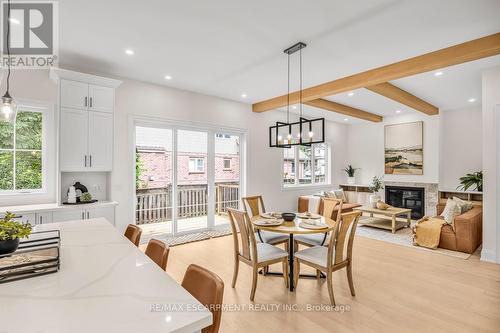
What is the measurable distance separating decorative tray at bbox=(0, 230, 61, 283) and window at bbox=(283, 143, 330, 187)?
586 cm

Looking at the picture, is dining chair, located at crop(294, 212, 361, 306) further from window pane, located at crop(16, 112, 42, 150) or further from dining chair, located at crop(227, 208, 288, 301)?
window pane, located at crop(16, 112, 42, 150)

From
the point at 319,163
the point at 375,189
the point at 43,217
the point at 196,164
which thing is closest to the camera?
the point at 43,217

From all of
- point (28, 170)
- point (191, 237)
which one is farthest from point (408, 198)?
point (28, 170)

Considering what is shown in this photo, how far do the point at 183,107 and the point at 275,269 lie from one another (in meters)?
3.48

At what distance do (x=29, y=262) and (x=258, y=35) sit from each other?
2.92 m

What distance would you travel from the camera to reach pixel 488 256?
3.95 metres

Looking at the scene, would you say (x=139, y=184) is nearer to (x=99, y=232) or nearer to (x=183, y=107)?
(x=183, y=107)

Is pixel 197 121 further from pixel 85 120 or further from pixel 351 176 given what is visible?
pixel 351 176

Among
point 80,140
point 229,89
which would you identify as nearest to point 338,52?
point 229,89

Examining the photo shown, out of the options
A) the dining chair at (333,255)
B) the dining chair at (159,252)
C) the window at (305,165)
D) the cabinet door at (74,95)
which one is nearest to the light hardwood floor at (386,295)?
the dining chair at (333,255)

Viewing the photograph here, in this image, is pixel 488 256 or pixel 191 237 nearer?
pixel 488 256

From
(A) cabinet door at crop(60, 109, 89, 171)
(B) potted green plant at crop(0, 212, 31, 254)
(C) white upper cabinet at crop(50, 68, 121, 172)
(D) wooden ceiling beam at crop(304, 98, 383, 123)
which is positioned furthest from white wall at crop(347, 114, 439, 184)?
(B) potted green plant at crop(0, 212, 31, 254)

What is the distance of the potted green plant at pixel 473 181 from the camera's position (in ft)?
19.6

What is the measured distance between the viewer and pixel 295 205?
282 inches
